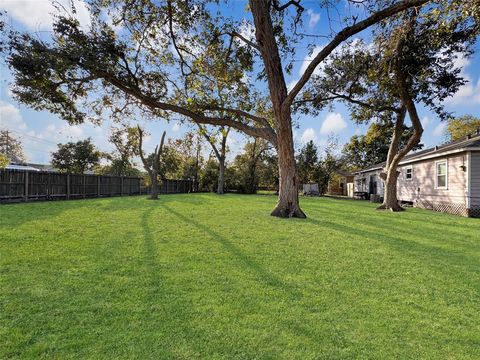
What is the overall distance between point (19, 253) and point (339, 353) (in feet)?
14.8

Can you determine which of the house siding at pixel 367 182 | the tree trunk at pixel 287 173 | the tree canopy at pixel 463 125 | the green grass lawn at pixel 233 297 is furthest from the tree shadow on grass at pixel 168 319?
the tree canopy at pixel 463 125

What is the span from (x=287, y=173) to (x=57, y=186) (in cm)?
1286

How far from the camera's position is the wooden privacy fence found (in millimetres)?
12336

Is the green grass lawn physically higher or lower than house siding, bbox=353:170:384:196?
lower

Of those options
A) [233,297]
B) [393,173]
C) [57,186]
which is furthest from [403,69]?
[57,186]

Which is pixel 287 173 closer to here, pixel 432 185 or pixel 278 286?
pixel 278 286

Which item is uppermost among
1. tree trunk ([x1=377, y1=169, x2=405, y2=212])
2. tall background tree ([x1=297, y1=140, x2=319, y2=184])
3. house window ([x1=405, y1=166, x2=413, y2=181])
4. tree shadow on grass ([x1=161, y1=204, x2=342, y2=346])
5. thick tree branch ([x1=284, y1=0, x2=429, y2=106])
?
thick tree branch ([x1=284, y1=0, x2=429, y2=106])

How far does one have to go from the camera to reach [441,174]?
1340cm

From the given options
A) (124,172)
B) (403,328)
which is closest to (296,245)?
(403,328)

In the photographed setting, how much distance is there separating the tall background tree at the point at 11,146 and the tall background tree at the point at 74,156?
772 inches

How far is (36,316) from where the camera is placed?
238 cm

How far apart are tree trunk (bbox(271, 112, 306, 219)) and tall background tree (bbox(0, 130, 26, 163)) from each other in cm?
4828

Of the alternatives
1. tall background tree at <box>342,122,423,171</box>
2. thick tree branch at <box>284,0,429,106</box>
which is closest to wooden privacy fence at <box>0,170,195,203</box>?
thick tree branch at <box>284,0,429,106</box>

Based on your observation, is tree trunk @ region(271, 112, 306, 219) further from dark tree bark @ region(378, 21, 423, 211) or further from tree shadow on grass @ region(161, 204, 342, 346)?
dark tree bark @ region(378, 21, 423, 211)
